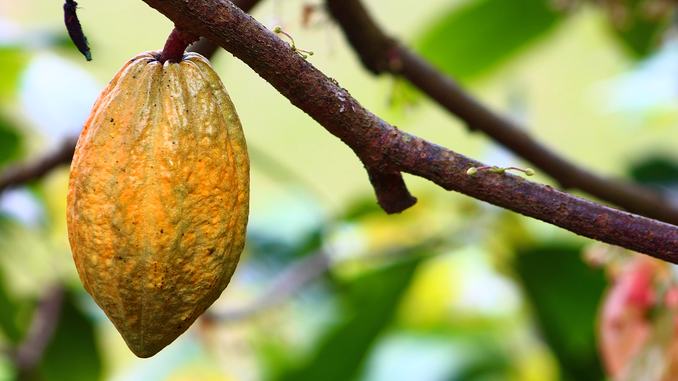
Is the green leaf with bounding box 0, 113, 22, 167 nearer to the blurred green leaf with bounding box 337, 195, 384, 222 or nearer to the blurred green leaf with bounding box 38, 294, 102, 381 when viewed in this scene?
the blurred green leaf with bounding box 38, 294, 102, 381

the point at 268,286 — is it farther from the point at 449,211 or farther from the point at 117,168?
the point at 117,168

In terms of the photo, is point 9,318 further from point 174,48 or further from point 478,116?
point 174,48

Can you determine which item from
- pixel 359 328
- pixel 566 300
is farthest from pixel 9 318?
pixel 566 300

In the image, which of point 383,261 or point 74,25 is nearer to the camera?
point 74,25

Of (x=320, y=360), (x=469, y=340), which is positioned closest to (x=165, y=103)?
(x=320, y=360)

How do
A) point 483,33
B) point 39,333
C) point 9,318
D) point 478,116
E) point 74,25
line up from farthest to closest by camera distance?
1. point 483,33
2. point 9,318
3. point 39,333
4. point 478,116
5. point 74,25

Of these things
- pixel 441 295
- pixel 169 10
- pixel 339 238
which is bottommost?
pixel 441 295

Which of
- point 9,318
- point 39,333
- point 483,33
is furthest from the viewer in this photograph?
point 483,33

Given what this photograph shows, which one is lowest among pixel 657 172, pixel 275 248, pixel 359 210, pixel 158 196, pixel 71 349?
pixel 71 349
